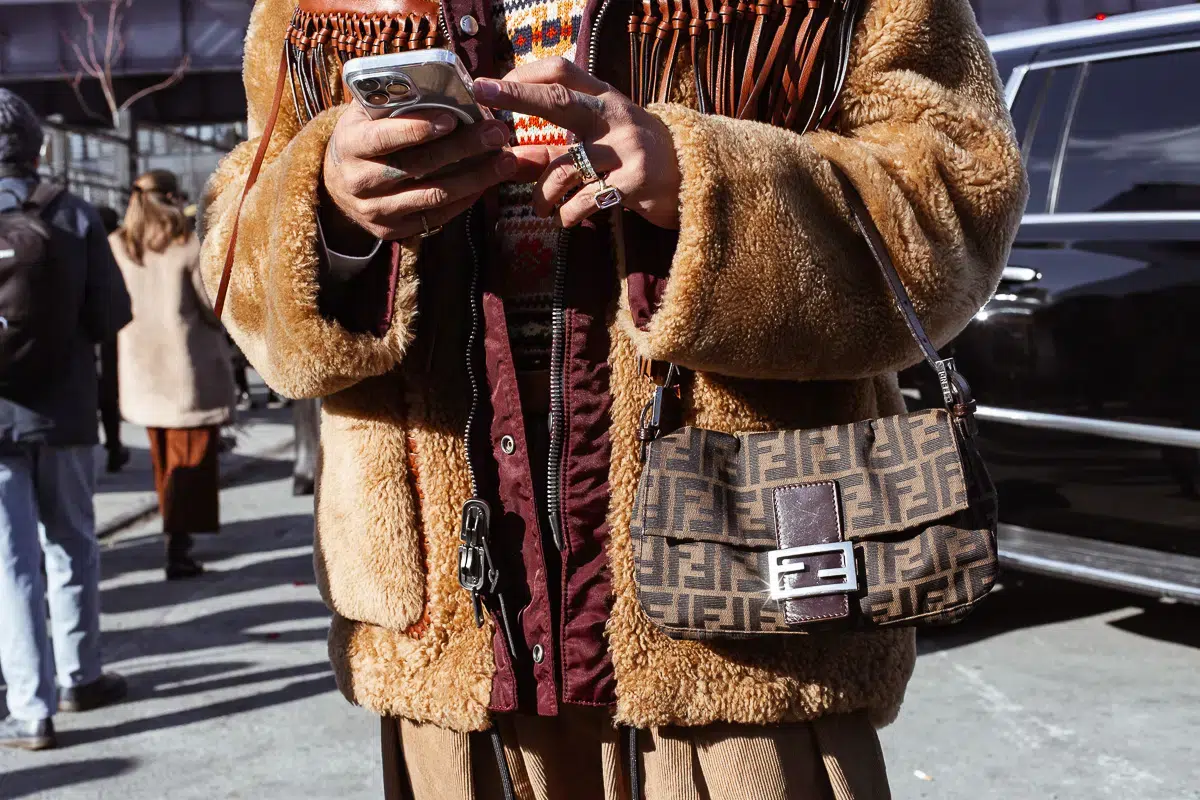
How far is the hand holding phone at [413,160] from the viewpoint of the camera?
3.72 ft

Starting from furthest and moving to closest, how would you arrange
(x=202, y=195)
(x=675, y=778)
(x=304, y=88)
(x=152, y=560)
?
(x=152, y=560)
(x=202, y=195)
(x=304, y=88)
(x=675, y=778)

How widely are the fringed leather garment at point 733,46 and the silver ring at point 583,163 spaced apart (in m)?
0.21

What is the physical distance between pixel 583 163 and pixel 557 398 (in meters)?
0.28

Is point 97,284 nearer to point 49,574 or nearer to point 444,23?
point 49,574

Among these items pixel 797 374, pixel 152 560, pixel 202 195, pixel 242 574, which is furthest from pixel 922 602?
pixel 152 560

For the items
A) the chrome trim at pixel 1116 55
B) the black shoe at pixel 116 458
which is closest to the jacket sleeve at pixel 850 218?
the chrome trim at pixel 1116 55

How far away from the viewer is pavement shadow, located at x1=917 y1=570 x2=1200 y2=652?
489cm

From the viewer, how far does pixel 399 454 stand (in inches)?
56.0

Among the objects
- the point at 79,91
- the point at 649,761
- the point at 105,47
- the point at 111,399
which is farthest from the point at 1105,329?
the point at 79,91

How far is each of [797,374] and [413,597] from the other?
0.47 meters

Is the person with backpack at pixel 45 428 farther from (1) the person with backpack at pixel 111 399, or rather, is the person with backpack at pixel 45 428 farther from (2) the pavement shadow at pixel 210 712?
(1) the person with backpack at pixel 111 399

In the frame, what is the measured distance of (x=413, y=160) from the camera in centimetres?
119

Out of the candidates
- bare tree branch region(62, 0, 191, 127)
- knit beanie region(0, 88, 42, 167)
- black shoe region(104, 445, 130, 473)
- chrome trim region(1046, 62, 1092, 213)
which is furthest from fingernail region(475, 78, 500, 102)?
bare tree branch region(62, 0, 191, 127)

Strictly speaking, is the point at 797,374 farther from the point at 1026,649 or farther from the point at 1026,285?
the point at 1026,649
